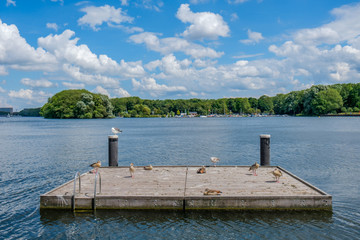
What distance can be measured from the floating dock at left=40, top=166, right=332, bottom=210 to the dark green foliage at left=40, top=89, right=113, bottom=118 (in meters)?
133

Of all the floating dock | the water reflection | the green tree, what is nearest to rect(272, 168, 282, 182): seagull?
the floating dock

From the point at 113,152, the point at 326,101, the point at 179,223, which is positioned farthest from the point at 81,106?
the point at 179,223

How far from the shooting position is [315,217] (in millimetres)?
10570

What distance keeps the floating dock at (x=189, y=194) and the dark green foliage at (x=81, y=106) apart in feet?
438

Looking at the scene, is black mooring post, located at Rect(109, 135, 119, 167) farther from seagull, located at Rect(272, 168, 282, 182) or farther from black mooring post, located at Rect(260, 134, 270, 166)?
seagull, located at Rect(272, 168, 282, 182)

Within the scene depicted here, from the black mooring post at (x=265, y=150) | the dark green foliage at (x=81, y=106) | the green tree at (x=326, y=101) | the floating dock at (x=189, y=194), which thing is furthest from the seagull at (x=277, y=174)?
the green tree at (x=326, y=101)

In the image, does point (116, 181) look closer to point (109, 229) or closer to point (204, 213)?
point (109, 229)

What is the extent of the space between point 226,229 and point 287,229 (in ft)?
6.16

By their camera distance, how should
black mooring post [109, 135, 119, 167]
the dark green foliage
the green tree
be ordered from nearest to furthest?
black mooring post [109, 135, 119, 167]
the green tree
the dark green foliage

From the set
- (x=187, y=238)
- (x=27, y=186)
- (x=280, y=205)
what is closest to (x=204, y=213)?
(x=187, y=238)

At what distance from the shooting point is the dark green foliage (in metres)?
143

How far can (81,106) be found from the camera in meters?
139

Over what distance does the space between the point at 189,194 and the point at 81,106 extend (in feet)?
445

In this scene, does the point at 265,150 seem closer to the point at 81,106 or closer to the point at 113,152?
the point at 113,152
